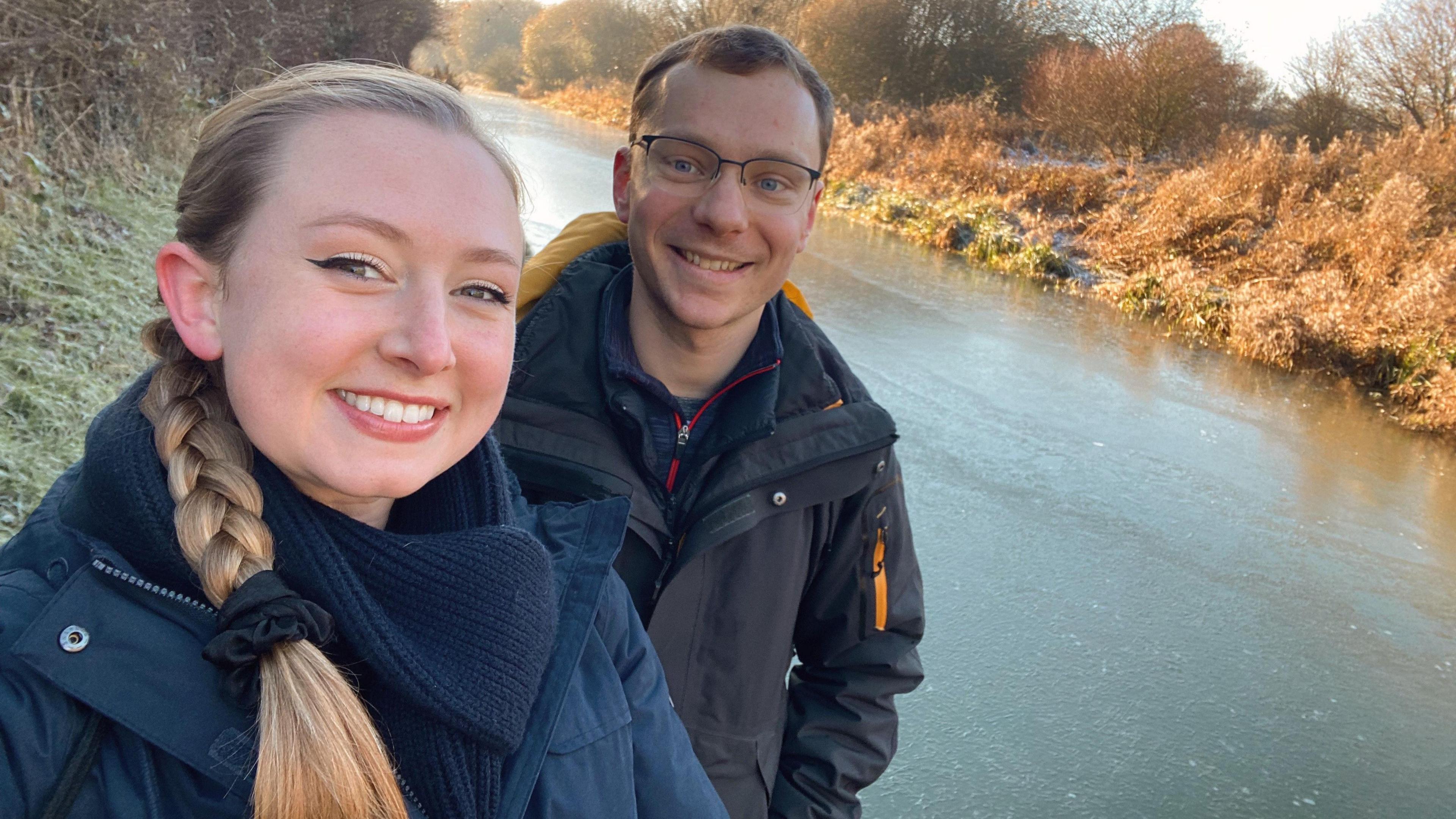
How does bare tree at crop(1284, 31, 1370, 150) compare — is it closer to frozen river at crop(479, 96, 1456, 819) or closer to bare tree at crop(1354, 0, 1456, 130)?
bare tree at crop(1354, 0, 1456, 130)

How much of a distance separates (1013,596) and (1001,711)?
767 millimetres

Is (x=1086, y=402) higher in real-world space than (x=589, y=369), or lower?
lower

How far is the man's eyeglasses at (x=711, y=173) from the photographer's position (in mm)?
2209

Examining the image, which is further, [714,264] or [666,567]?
[714,264]

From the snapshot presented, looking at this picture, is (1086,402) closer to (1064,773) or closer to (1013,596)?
(1013,596)

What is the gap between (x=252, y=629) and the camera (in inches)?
38.6

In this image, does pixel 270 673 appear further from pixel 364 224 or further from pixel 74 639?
pixel 364 224

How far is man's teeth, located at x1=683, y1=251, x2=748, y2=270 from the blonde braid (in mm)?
1216

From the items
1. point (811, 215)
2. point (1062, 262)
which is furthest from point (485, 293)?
point (1062, 262)

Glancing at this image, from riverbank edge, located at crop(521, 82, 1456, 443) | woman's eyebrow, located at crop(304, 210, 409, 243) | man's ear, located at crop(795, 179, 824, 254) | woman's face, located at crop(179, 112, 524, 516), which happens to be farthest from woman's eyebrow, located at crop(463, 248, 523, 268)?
riverbank edge, located at crop(521, 82, 1456, 443)

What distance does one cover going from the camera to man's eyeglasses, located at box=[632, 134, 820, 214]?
2.21 metres

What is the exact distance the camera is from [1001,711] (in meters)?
3.21

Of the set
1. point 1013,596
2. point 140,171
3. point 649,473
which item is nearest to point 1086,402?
point 1013,596

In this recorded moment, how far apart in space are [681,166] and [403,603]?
1.37 metres
